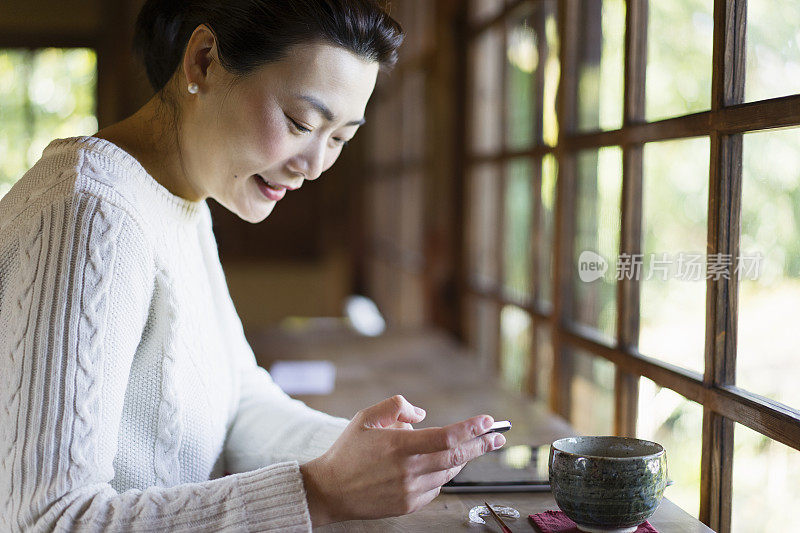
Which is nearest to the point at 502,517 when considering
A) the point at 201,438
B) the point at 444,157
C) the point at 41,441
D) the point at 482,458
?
the point at 482,458

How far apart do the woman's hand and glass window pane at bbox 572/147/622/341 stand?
690 millimetres

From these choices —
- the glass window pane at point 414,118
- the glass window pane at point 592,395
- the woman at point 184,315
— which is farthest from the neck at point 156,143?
the glass window pane at point 414,118

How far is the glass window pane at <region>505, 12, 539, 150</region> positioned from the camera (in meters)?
1.95

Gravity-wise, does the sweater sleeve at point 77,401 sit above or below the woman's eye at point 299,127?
below

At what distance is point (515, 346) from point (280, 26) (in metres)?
1.30

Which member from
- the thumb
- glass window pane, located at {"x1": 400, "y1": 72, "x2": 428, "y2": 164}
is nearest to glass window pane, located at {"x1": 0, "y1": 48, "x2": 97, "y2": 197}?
glass window pane, located at {"x1": 400, "y1": 72, "x2": 428, "y2": 164}

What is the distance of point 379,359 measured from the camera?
96.4 inches

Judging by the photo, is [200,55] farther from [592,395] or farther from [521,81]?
[521,81]

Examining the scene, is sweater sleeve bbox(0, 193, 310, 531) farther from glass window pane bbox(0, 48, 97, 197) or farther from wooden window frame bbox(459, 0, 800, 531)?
glass window pane bbox(0, 48, 97, 197)

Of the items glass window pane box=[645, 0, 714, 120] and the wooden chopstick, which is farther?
glass window pane box=[645, 0, 714, 120]

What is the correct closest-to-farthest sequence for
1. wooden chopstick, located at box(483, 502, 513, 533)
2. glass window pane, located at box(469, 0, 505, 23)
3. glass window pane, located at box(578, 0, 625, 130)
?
1. wooden chopstick, located at box(483, 502, 513, 533)
2. glass window pane, located at box(578, 0, 625, 130)
3. glass window pane, located at box(469, 0, 505, 23)

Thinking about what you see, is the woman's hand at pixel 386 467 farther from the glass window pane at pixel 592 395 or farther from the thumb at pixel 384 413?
the glass window pane at pixel 592 395

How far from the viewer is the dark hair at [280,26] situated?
102cm

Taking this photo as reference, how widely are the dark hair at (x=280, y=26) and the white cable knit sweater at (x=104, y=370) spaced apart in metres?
0.22
